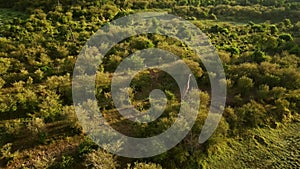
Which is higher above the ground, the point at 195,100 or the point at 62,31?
the point at 62,31

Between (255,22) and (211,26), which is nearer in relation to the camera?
(211,26)

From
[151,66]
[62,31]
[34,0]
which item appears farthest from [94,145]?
[34,0]

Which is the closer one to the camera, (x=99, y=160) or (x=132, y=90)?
(x=99, y=160)

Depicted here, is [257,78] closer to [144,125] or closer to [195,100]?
[195,100]

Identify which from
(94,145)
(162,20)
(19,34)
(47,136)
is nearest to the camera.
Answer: (94,145)

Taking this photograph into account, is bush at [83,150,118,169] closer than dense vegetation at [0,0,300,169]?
Yes

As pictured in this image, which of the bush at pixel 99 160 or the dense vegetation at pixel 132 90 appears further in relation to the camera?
the dense vegetation at pixel 132 90

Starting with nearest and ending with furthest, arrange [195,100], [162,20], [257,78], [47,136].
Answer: [47,136], [195,100], [257,78], [162,20]

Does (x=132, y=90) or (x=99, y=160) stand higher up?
(x=132, y=90)
